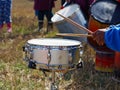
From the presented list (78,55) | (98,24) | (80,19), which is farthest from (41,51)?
(80,19)

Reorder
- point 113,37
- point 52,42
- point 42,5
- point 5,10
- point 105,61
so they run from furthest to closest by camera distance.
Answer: point 42,5 < point 5,10 < point 105,61 < point 52,42 < point 113,37

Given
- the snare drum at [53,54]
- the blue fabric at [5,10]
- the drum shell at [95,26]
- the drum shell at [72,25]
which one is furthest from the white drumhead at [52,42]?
the blue fabric at [5,10]

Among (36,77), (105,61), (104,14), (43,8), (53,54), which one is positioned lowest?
(36,77)

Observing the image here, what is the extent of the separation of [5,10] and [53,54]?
433 centimetres

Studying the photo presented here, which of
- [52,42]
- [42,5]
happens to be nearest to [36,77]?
[52,42]

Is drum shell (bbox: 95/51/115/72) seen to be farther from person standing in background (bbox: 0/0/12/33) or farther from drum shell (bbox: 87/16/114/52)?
person standing in background (bbox: 0/0/12/33)

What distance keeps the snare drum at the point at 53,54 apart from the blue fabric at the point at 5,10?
4080 millimetres

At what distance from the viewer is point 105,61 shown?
4652 millimetres

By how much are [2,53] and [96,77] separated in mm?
1814

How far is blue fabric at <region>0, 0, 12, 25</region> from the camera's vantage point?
7.41m

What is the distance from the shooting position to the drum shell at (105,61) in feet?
15.1

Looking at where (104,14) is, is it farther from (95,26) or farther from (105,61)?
(105,61)

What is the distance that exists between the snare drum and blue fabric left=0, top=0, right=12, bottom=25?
408 cm

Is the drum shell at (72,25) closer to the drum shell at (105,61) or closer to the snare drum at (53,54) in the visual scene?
the drum shell at (105,61)
